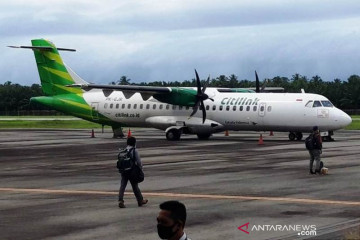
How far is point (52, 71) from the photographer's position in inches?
1857

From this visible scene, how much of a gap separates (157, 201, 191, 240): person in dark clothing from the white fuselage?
107 ft

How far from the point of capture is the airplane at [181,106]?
38531 millimetres

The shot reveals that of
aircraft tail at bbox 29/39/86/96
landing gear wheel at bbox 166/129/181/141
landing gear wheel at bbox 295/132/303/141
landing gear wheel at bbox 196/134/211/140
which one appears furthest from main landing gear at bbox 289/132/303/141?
aircraft tail at bbox 29/39/86/96

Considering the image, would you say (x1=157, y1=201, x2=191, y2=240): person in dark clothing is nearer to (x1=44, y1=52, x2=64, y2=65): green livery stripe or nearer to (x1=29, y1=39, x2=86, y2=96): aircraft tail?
(x1=29, y1=39, x2=86, y2=96): aircraft tail

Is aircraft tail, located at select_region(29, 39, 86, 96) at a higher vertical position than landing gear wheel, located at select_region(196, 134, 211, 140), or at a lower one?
higher

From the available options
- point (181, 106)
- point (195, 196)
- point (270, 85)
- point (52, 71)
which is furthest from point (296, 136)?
point (270, 85)

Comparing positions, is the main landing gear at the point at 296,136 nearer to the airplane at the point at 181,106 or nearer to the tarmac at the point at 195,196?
the airplane at the point at 181,106

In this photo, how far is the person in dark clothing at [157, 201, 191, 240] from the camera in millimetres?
5750

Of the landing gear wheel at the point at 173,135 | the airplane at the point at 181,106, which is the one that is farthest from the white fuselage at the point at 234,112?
the landing gear wheel at the point at 173,135

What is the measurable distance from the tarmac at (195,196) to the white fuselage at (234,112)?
7987 mm

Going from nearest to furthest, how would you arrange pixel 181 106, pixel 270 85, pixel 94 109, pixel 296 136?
pixel 296 136 → pixel 181 106 → pixel 94 109 → pixel 270 85

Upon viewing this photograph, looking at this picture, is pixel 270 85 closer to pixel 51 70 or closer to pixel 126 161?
pixel 51 70

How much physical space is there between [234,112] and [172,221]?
115 ft

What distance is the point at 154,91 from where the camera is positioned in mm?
42000
